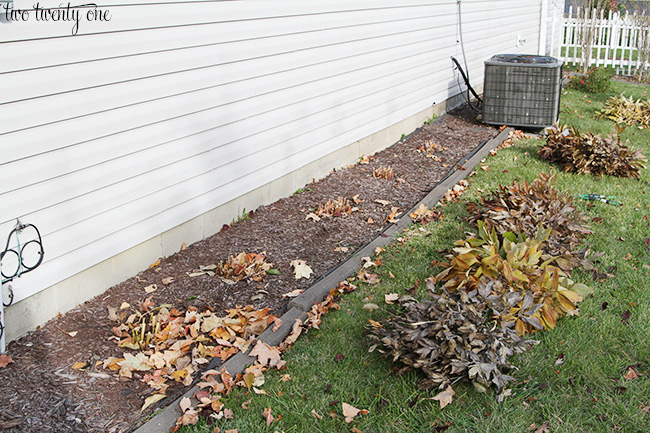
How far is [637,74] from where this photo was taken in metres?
15.8

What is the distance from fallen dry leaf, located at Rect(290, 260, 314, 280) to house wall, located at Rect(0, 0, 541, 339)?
90 centimetres

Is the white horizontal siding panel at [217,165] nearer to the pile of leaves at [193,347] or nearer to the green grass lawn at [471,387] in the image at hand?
the pile of leaves at [193,347]

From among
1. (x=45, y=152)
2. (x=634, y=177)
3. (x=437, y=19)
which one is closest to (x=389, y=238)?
(x=45, y=152)

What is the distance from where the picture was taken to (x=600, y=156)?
23.4ft

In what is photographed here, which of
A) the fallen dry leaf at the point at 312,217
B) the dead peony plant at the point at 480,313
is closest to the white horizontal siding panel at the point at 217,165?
the fallen dry leaf at the point at 312,217

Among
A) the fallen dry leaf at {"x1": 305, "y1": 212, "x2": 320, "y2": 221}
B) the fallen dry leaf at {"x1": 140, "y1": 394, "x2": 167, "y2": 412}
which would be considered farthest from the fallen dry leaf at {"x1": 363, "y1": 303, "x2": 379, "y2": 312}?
the fallen dry leaf at {"x1": 305, "y1": 212, "x2": 320, "y2": 221}

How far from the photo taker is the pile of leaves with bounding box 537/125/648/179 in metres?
7.09

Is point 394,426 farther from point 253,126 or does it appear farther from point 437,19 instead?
point 437,19

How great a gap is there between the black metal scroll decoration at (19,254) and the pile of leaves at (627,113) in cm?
905

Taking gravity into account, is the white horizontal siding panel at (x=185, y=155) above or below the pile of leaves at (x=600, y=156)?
above

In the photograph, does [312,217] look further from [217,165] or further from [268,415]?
[268,415]

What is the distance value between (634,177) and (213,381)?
5.68m

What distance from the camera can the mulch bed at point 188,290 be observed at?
3199mm

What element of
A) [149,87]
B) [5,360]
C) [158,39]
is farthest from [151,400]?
[158,39]
